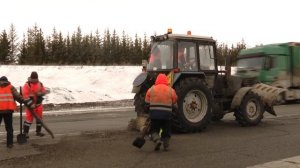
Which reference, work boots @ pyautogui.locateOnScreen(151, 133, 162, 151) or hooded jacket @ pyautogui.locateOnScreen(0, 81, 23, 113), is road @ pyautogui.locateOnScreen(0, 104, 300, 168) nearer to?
work boots @ pyautogui.locateOnScreen(151, 133, 162, 151)

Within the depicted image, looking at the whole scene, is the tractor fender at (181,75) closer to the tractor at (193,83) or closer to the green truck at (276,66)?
the tractor at (193,83)

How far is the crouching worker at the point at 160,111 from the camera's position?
29.5 ft

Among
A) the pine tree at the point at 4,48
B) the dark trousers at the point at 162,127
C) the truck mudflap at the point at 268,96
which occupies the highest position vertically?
the pine tree at the point at 4,48

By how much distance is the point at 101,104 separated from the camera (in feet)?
77.8

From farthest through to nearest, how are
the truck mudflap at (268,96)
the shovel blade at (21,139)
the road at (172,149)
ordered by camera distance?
the truck mudflap at (268,96) → the shovel blade at (21,139) → the road at (172,149)

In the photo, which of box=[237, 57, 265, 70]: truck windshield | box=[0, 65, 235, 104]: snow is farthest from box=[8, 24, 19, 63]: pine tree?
box=[237, 57, 265, 70]: truck windshield

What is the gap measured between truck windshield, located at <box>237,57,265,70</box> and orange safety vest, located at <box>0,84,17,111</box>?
607 inches

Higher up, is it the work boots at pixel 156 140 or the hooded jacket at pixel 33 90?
the hooded jacket at pixel 33 90

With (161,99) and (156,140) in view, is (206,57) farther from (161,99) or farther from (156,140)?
(156,140)

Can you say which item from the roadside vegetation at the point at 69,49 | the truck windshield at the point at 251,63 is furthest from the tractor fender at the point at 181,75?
the roadside vegetation at the point at 69,49

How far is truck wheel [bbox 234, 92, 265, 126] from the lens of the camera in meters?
12.5

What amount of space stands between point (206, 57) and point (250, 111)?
91.2 inches

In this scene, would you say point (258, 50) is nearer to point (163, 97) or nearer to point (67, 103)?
point (67, 103)

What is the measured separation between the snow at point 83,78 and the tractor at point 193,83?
14980 millimetres
